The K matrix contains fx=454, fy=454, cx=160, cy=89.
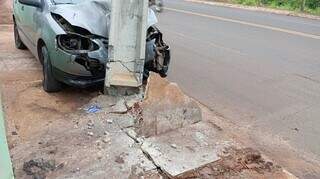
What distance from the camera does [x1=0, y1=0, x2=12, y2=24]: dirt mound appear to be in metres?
14.7

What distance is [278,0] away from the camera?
25625mm

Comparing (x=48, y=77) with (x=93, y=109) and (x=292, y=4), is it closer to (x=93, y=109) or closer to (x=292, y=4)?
(x=93, y=109)

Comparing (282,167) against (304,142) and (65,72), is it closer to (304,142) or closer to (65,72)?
(304,142)

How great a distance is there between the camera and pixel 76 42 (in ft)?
19.9

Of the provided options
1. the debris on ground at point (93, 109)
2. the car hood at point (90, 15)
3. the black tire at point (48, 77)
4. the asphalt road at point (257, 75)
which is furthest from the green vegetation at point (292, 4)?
the debris on ground at point (93, 109)

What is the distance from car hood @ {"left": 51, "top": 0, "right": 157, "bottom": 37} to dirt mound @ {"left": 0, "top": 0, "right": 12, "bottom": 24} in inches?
341

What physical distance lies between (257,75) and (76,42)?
3672 millimetres

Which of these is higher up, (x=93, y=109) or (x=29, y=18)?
(x=29, y=18)

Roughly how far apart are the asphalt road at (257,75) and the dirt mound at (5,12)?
508cm

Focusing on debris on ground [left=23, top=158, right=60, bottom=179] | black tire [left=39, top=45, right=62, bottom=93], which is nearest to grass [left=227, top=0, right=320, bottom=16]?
black tire [left=39, top=45, right=62, bottom=93]

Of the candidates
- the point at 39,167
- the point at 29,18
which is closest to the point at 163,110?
the point at 39,167

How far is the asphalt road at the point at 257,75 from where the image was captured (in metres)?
6.05

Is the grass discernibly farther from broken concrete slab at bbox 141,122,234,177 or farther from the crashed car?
broken concrete slab at bbox 141,122,234,177

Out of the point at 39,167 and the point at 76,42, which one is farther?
→ the point at 76,42
